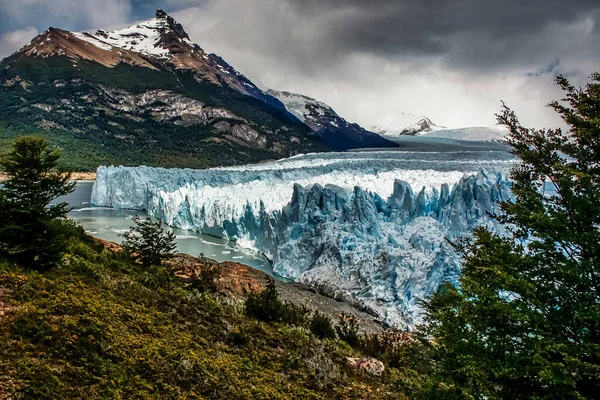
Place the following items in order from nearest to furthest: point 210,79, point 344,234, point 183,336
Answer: point 183,336
point 344,234
point 210,79

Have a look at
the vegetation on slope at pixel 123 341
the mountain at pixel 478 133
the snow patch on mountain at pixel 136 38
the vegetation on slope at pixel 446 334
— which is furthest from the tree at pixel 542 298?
the snow patch on mountain at pixel 136 38

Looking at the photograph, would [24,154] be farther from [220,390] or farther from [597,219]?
[597,219]

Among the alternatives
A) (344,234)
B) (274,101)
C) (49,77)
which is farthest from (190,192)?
(274,101)

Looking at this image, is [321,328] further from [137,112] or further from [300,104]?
[300,104]

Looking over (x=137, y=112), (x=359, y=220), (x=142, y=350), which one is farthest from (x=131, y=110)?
(x=142, y=350)

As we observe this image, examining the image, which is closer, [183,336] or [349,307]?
[183,336]

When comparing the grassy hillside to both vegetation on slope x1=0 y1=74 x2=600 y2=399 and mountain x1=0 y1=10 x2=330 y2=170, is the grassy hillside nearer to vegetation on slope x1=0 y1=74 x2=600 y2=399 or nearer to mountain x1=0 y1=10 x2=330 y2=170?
vegetation on slope x1=0 y1=74 x2=600 y2=399
